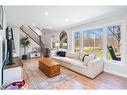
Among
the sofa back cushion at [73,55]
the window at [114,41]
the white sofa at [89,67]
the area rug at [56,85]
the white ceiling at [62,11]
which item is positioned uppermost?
the white ceiling at [62,11]

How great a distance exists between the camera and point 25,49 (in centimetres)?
760

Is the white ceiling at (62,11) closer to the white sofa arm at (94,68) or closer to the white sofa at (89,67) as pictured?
the white sofa at (89,67)

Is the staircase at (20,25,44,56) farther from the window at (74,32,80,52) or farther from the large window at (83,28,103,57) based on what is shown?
the large window at (83,28,103,57)

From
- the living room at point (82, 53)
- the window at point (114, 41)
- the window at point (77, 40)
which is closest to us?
the living room at point (82, 53)

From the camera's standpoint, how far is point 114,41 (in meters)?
3.94

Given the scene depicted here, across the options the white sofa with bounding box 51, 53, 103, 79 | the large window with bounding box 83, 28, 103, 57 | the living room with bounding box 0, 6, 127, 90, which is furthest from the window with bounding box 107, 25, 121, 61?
the white sofa with bounding box 51, 53, 103, 79

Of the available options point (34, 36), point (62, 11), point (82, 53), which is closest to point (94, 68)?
point (82, 53)

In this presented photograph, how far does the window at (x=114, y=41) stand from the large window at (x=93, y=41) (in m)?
0.38

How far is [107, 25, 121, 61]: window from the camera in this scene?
3.80 meters

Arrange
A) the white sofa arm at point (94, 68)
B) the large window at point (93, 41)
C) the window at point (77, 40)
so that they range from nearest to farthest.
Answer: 1. the white sofa arm at point (94, 68)
2. the large window at point (93, 41)
3. the window at point (77, 40)

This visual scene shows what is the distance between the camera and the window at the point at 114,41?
3.80 meters

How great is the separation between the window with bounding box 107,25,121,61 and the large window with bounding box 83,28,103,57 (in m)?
0.38

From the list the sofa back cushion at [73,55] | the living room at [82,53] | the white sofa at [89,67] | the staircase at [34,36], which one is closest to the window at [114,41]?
the living room at [82,53]
